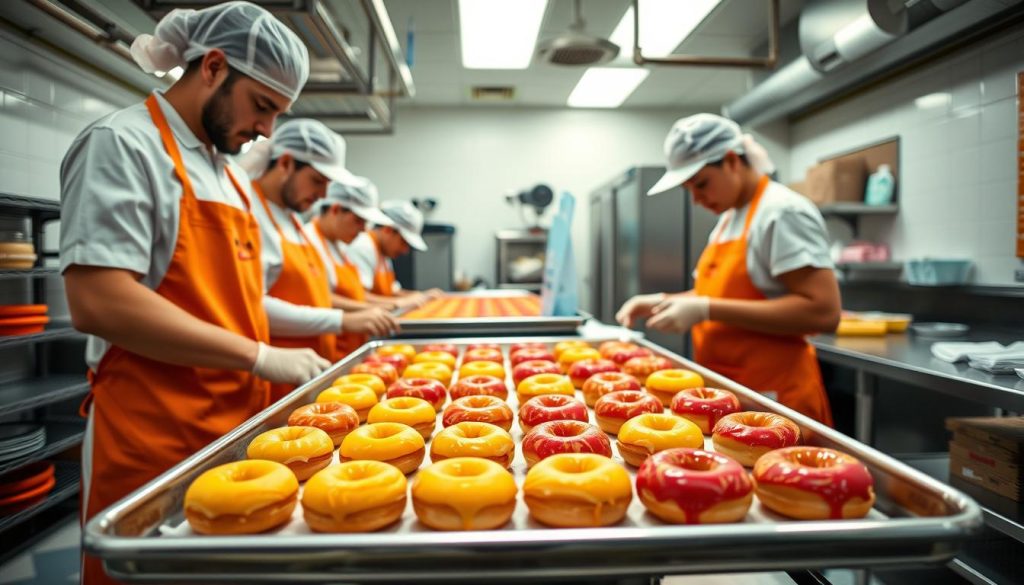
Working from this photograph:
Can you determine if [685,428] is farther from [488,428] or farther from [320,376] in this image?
[320,376]

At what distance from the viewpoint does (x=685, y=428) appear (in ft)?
3.56

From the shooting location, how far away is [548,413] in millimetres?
1203

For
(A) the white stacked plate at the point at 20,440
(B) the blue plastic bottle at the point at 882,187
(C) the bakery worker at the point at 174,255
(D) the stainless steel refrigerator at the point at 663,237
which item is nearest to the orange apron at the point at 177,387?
(C) the bakery worker at the point at 174,255

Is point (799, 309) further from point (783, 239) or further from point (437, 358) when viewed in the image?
point (437, 358)

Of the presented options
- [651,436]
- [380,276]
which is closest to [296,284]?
[651,436]

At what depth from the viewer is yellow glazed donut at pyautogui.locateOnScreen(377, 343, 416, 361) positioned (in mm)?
1950

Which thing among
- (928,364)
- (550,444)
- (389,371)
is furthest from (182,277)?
(928,364)

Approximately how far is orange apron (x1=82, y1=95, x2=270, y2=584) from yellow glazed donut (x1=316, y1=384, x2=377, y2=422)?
27cm

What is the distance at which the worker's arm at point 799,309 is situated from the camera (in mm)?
1780

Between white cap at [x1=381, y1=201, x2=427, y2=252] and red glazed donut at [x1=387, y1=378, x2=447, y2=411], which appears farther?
white cap at [x1=381, y1=201, x2=427, y2=252]

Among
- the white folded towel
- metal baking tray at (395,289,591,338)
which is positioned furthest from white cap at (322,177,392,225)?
the white folded towel

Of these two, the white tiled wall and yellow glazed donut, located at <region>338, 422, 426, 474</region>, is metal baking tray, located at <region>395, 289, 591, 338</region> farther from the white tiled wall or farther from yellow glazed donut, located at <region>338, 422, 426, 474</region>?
the white tiled wall

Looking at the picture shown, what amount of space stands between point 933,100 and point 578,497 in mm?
4333

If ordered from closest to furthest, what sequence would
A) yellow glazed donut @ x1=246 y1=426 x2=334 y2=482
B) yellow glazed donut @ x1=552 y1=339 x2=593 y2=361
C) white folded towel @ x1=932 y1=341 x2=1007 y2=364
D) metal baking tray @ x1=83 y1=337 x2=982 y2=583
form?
metal baking tray @ x1=83 y1=337 x2=982 y2=583
yellow glazed donut @ x1=246 y1=426 x2=334 y2=482
yellow glazed donut @ x1=552 y1=339 x2=593 y2=361
white folded towel @ x1=932 y1=341 x2=1007 y2=364
